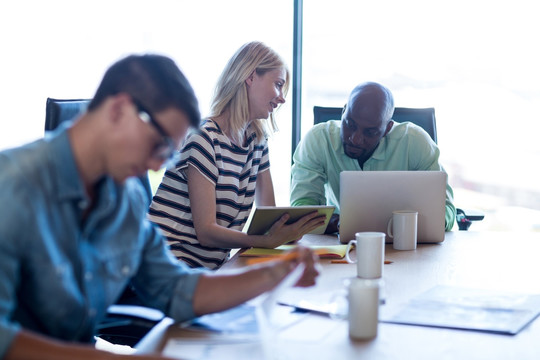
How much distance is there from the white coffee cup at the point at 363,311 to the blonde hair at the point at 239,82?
43.4 inches

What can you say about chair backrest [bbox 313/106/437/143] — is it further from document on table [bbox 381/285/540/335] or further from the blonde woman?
document on table [bbox 381/285/540/335]

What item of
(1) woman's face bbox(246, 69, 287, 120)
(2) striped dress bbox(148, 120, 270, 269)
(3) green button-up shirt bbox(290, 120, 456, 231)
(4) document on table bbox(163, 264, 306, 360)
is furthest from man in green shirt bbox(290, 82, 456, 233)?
(4) document on table bbox(163, 264, 306, 360)

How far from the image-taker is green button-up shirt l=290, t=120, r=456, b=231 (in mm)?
2416

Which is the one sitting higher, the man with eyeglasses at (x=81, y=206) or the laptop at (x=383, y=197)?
the man with eyeglasses at (x=81, y=206)

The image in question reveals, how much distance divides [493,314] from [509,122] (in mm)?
3445

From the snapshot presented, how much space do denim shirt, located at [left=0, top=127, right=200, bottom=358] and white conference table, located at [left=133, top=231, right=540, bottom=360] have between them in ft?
0.44

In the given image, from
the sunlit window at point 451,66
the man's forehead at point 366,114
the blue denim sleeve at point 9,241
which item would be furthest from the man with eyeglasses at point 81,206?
the sunlit window at point 451,66

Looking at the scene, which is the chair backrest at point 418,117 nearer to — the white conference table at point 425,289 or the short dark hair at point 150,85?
the white conference table at point 425,289

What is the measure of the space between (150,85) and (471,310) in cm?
78

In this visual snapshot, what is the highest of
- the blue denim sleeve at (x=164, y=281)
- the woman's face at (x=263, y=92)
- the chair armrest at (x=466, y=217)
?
the woman's face at (x=263, y=92)

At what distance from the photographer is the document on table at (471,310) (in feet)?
3.87

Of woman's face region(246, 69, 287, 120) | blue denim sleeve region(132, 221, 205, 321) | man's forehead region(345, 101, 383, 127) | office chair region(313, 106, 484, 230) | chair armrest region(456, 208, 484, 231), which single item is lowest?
chair armrest region(456, 208, 484, 231)

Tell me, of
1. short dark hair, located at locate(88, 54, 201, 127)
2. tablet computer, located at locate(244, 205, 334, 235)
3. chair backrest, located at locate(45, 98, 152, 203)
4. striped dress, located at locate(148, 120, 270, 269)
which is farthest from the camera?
striped dress, located at locate(148, 120, 270, 269)

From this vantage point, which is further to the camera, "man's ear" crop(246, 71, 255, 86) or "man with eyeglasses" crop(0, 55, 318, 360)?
"man's ear" crop(246, 71, 255, 86)
